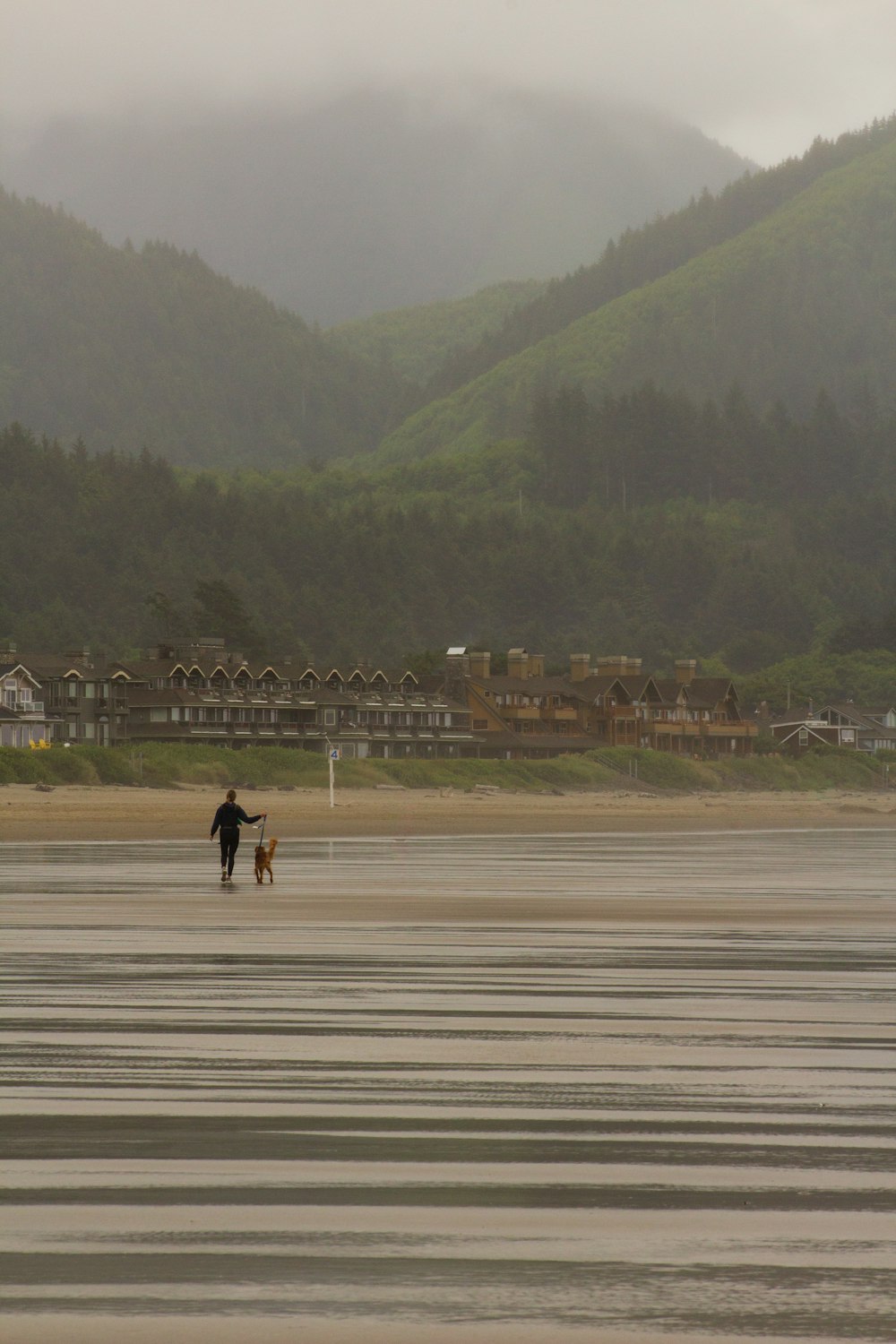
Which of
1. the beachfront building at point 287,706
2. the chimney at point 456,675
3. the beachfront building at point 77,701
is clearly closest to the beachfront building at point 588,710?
the chimney at point 456,675

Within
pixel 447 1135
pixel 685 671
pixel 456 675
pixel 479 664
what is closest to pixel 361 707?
pixel 456 675

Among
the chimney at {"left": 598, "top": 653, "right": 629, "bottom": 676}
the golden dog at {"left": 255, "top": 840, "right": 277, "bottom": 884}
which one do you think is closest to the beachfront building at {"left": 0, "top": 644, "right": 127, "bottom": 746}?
the chimney at {"left": 598, "top": 653, "right": 629, "bottom": 676}

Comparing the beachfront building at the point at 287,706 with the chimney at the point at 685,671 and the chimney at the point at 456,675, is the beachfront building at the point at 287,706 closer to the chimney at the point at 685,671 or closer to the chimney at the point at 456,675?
the chimney at the point at 456,675

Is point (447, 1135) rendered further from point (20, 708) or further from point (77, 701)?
point (77, 701)

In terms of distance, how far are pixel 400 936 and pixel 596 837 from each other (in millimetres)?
33812

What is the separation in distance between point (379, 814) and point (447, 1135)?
5732 cm

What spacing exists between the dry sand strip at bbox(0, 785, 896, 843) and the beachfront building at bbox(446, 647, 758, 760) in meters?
28.7

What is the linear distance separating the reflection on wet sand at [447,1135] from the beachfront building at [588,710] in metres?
109

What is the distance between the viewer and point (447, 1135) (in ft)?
30.1

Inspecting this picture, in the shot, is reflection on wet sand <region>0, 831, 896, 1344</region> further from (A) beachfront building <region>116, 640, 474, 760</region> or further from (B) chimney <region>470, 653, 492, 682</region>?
(B) chimney <region>470, 653, 492, 682</region>

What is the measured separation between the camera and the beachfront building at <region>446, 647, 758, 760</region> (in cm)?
13000

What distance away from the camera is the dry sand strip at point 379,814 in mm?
53031

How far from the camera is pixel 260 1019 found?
1324 cm

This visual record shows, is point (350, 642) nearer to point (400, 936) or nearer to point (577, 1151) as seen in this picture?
point (400, 936)
